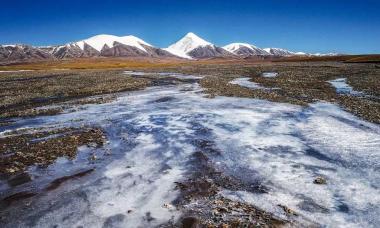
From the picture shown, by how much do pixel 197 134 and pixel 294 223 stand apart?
11189 mm

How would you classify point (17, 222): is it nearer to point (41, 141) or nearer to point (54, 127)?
point (41, 141)

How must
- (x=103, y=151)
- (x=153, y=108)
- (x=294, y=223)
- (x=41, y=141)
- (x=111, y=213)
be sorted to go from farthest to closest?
(x=153, y=108)
(x=41, y=141)
(x=103, y=151)
(x=111, y=213)
(x=294, y=223)

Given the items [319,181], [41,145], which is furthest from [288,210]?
[41,145]

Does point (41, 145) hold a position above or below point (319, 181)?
below

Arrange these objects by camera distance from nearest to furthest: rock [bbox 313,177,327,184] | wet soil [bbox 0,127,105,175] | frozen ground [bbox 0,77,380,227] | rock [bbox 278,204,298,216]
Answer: rock [bbox 278,204,298,216] → frozen ground [bbox 0,77,380,227] → rock [bbox 313,177,327,184] → wet soil [bbox 0,127,105,175]

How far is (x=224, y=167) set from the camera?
1539 centimetres

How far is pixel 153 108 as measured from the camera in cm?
3136

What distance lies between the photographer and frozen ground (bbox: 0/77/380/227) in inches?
442

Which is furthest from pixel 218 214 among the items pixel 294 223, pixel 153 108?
pixel 153 108

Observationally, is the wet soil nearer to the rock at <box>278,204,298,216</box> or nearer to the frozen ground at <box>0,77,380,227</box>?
the frozen ground at <box>0,77,380,227</box>

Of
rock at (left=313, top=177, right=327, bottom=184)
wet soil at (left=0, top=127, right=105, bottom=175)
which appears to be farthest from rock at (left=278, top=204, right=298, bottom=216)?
wet soil at (left=0, top=127, right=105, bottom=175)

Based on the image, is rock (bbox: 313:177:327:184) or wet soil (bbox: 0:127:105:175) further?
wet soil (bbox: 0:127:105:175)

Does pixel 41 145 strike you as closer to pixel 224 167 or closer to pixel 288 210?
pixel 224 167

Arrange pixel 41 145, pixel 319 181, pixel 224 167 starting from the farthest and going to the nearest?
pixel 41 145, pixel 224 167, pixel 319 181
